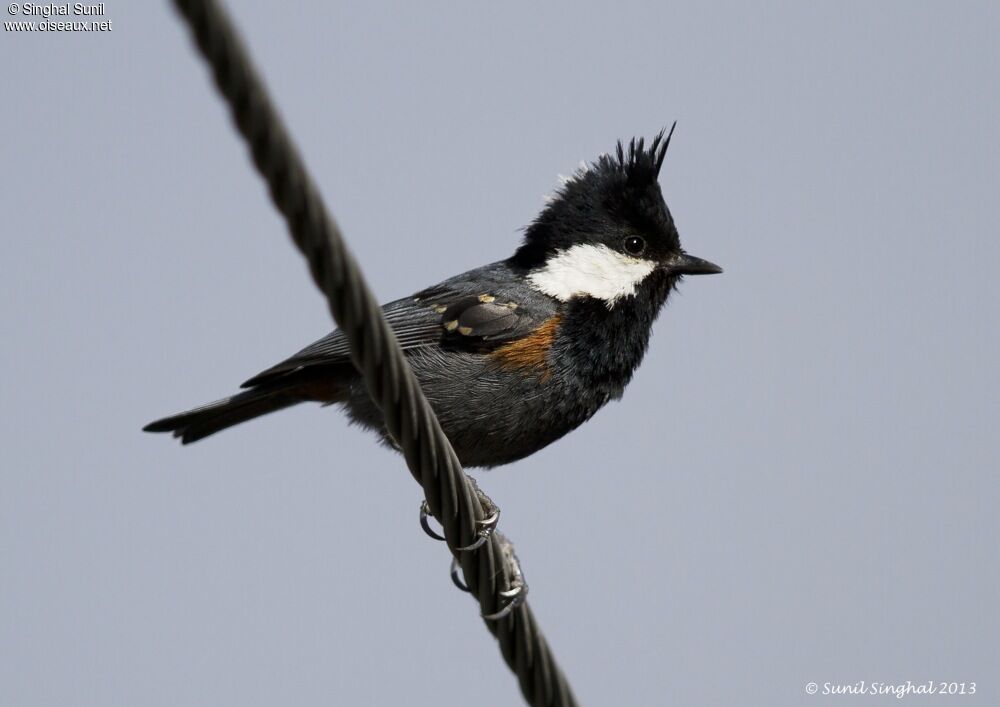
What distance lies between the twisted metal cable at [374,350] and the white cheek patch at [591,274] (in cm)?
183

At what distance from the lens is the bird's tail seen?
5.93 meters

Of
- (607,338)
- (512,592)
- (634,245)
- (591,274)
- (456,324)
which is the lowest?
(512,592)

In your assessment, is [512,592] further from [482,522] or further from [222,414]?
[222,414]

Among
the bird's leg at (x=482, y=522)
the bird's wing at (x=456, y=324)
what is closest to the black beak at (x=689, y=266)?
the bird's wing at (x=456, y=324)

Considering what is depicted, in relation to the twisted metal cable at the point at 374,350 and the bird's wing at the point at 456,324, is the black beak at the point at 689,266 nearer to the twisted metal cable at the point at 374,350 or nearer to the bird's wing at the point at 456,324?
the bird's wing at the point at 456,324

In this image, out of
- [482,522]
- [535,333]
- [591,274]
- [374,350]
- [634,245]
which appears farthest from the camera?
[634,245]

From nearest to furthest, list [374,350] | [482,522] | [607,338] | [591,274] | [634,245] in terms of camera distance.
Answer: [374,350]
[482,522]
[607,338]
[591,274]
[634,245]

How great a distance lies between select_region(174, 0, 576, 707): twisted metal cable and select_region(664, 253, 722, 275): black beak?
2.39 m

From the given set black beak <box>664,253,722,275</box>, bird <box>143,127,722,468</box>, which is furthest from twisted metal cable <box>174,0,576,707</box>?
black beak <box>664,253,722,275</box>

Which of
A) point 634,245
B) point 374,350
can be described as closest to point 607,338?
point 634,245

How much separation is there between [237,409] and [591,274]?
2048 mm

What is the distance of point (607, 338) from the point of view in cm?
569

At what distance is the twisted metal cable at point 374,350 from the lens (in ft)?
6.89

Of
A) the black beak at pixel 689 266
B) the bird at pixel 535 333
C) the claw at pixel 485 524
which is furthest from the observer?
the black beak at pixel 689 266
